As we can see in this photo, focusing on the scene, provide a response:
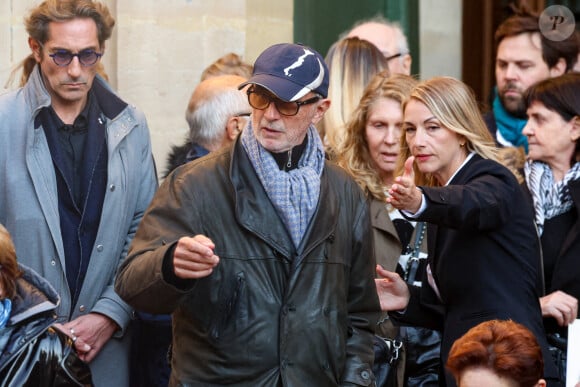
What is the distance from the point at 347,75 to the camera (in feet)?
24.3

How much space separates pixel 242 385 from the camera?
503 cm

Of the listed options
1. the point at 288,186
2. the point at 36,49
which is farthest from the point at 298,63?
the point at 36,49

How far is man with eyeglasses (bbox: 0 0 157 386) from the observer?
6059 mm

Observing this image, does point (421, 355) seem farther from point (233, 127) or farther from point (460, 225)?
point (233, 127)

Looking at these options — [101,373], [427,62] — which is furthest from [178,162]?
[427,62]

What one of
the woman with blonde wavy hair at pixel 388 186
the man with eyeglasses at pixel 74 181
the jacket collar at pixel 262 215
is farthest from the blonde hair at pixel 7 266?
the woman with blonde wavy hair at pixel 388 186

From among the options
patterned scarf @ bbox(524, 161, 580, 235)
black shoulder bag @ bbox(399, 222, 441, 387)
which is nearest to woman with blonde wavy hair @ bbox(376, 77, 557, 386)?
black shoulder bag @ bbox(399, 222, 441, 387)

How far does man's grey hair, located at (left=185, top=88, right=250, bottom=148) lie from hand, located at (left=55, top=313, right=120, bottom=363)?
126cm

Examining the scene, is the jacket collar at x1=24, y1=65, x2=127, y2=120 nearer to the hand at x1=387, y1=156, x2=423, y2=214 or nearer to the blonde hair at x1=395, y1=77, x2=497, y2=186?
the blonde hair at x1=395, y1=77, x2=497, y2=186

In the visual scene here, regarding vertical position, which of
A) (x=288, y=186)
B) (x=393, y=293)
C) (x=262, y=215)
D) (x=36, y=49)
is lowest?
(x=393, y=293)

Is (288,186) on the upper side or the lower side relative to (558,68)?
lower

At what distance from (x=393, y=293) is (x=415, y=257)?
56 centimetres

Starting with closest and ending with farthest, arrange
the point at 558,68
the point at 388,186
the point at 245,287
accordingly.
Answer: the point at 245,287, the point at 388,186, the point at 558,68

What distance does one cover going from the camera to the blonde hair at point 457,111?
5992 millimetres
